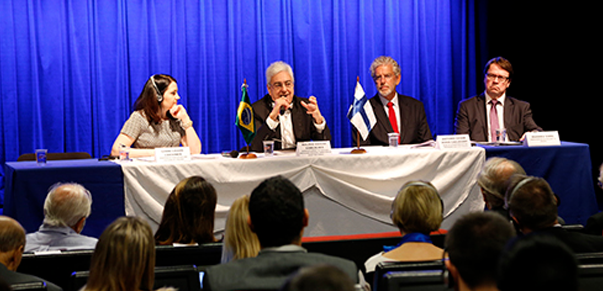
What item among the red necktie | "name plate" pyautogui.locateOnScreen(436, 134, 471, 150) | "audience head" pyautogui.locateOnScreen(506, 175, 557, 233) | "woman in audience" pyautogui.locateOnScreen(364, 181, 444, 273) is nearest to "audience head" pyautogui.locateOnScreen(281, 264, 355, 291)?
"woman in audience" pyautogui.locateOnScreen(364, 181, 444, 273)

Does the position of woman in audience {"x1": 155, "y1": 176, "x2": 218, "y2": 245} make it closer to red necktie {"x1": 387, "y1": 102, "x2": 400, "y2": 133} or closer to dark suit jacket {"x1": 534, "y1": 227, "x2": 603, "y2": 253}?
dark suit jacket {"x1": 534, "y1": 227, "x2": 603, "y2": 253}

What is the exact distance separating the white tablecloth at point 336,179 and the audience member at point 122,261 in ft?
6.79

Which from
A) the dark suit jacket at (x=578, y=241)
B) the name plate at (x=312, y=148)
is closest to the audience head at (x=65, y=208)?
the name plate at (x=312, y=148)

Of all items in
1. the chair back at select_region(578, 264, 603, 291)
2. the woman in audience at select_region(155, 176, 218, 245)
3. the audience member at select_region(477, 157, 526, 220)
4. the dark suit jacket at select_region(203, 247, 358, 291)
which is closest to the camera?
the dark suit jacket at select_region(203, 247, 358, 291)

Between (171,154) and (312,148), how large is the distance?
2.97 feet

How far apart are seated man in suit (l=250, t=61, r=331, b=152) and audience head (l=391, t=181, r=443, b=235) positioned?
2319 millimetres

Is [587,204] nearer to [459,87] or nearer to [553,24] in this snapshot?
[553,24]

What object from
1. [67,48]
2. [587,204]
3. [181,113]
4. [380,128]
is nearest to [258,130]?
[181,113]

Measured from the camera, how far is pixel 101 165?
147 inches

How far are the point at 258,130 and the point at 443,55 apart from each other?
11.2ft

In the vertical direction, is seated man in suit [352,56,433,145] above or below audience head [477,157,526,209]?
above

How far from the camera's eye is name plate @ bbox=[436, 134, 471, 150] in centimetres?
432

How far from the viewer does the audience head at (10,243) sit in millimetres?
2109

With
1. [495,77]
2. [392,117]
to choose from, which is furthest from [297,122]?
[495,77]
